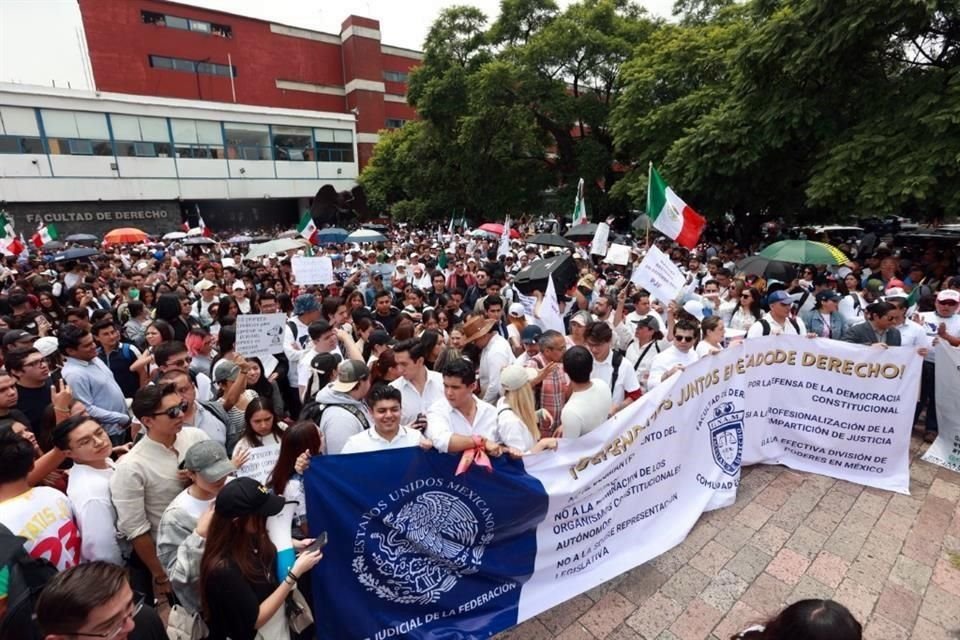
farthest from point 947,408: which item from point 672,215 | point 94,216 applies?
point 94,216

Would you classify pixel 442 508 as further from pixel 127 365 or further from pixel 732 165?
pixel 732 165

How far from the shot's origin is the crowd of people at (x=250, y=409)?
6.75ft

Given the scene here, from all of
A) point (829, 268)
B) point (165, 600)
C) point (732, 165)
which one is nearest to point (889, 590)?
A: point (165, 600)

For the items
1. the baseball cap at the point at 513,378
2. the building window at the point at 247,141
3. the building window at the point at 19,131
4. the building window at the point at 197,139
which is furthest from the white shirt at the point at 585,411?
the building window at the point at 247,141

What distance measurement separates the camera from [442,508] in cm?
287

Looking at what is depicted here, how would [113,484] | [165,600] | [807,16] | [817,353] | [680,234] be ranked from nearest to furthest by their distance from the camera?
[113,484] < [165,600] < [817,353] < [680,234] < [807,16]

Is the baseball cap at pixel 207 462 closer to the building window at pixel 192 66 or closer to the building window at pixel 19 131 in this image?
the building window at pixel 19 131

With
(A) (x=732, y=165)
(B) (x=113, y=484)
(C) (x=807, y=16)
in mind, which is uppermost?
(C) (x=807, y=16)

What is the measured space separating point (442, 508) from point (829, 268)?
12.4 metres

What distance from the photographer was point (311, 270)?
26.6ft

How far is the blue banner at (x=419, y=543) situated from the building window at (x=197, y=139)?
38.6 metres

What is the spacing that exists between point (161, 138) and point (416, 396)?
124ft

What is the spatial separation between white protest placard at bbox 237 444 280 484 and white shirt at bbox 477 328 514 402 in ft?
Result: 7.42

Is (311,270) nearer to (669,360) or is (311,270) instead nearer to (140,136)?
(669,360)
